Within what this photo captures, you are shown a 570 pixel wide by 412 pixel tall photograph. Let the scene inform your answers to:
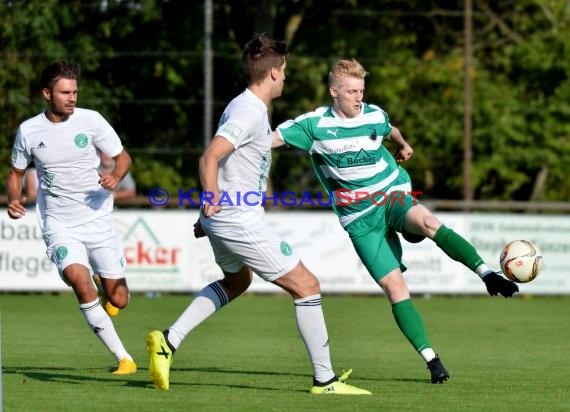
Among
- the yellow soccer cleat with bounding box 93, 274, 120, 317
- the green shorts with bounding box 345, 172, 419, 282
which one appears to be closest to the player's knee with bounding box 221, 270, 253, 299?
the green shorts with bounding box 345, 172, 419, 282

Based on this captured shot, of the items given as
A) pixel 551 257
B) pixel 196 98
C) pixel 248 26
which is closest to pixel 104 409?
pixel 551 257

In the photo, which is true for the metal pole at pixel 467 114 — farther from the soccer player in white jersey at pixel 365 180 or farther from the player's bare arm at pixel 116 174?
the player's bare arm at pixel 116 174

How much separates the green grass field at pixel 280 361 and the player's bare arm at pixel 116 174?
1.28m

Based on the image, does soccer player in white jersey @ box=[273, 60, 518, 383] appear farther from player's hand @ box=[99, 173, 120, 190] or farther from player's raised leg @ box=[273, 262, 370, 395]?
player's hand @ box=[99, 173, 120, 190]

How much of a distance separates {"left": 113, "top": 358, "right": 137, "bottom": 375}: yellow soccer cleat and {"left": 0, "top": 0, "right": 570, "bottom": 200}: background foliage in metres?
12.3

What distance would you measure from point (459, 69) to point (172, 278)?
334 inches

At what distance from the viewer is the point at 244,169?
294 inches

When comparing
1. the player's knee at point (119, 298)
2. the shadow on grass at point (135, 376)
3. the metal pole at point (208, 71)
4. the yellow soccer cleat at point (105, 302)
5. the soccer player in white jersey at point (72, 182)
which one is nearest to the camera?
the shadow on grass at point (135, 376)

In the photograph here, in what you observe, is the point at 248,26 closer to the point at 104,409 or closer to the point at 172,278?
the point at 172,278

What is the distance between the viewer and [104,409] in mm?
6816

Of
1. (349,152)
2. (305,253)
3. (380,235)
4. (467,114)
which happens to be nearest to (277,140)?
(349,152)

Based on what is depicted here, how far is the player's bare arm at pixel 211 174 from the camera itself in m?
7.02

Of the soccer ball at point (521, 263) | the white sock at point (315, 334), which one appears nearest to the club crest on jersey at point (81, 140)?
the white sock at point (315, 334)

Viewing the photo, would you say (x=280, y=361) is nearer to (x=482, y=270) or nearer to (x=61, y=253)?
(x=61, y=253)
